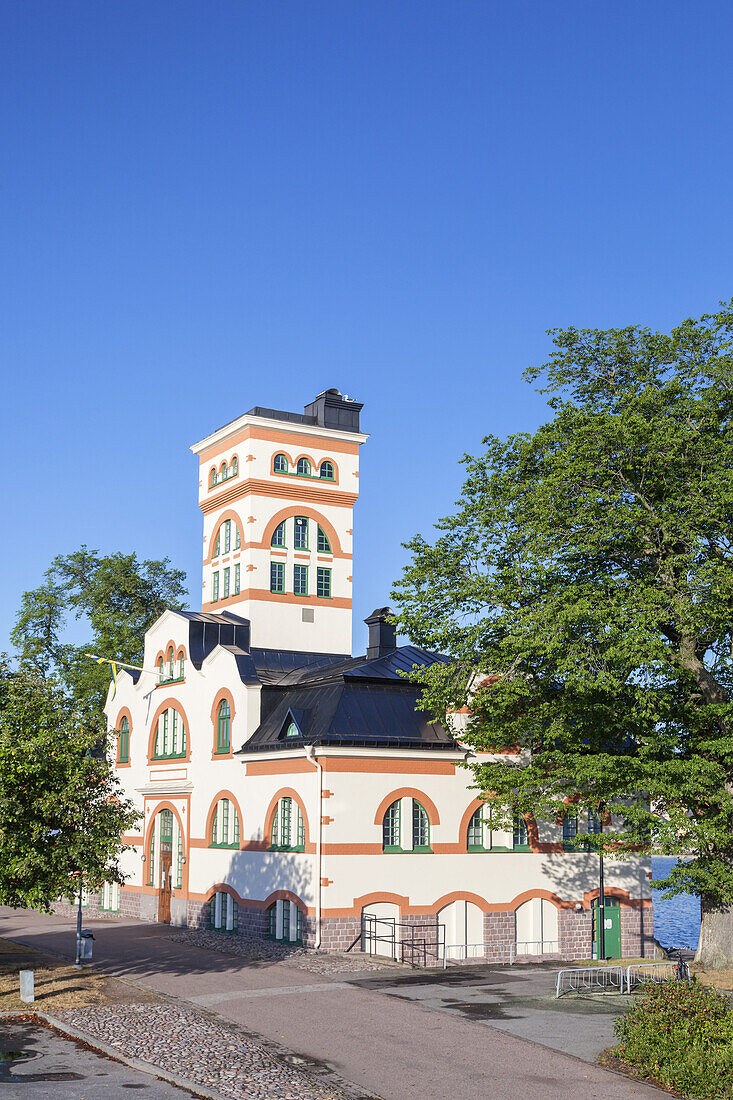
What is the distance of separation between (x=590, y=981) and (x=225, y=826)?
1542 cm

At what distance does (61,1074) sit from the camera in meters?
16.7

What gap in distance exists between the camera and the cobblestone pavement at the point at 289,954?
28281 millimetres

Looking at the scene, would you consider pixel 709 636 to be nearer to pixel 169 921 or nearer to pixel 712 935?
pixel 712 935

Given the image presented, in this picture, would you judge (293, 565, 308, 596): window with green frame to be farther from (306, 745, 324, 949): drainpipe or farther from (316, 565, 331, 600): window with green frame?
(306, 745, 324, 949): drainpipe

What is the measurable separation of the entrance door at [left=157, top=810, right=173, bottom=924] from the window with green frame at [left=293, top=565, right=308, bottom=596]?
392 inches

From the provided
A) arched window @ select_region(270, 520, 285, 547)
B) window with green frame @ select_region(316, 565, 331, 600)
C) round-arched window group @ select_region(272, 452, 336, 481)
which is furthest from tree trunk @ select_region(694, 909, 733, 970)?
round-arched window group @ select_region(272, 452, 336, 481)

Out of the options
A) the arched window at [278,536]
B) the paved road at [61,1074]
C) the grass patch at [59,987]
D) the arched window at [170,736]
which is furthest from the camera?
the arched window at [278,536]

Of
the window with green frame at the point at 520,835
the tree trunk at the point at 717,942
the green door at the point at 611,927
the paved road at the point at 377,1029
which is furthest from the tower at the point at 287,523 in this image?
the tree trunk at the point at 717,942

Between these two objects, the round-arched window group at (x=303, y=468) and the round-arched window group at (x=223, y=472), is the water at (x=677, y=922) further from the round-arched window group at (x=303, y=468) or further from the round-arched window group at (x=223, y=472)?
the round-arched window group at (x=223, y=472)

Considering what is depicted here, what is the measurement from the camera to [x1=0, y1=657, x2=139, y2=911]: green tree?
21641mm

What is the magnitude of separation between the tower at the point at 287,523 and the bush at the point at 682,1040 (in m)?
26.8

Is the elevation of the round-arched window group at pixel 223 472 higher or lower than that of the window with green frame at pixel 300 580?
higher

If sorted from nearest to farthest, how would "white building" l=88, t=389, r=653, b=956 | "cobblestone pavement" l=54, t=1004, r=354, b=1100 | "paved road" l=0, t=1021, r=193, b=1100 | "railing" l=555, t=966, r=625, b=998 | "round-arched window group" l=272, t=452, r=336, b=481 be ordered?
"paved road" l=0, t=1021, r=193, b=1100, "cobblestone pavement" l=54, t=1004, r=354, b=1100, "railing" l=555, t=966, r=625, b=998, "white building" l=88, t=389, r=653, b=956, "round-arched window group" l=272, t=452, r=336, b=481

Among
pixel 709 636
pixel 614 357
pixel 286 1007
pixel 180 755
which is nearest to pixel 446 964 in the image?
pixel 286 1007
